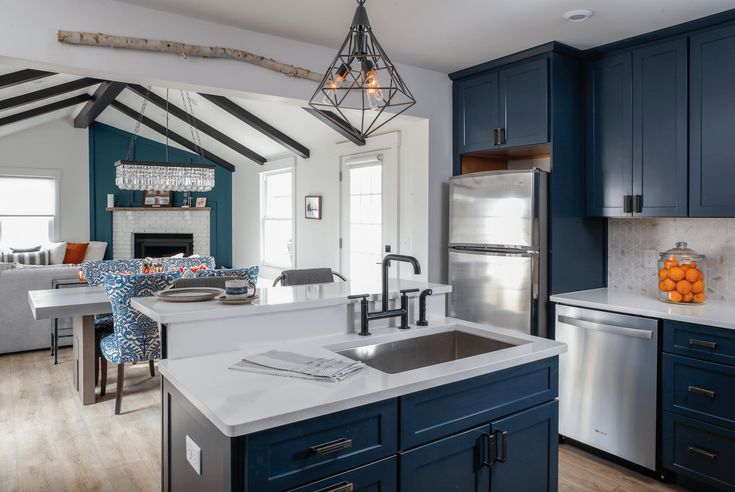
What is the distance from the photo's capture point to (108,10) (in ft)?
8.63

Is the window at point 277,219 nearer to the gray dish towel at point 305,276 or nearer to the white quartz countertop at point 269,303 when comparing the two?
the gray dish towel at point 305,276

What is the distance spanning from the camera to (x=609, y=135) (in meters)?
3.29

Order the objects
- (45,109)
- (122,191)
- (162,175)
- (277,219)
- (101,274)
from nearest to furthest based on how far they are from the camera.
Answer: (101,274), (162,175), (45,109), (277,219), (122,191)

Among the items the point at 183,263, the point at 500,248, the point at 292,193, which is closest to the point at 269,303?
the point at 500,248

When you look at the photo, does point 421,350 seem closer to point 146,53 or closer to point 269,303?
point 269,303

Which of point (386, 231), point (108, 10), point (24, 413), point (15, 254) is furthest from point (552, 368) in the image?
point (15, 254)

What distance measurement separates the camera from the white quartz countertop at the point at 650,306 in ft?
8.55

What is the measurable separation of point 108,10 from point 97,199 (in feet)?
22.8

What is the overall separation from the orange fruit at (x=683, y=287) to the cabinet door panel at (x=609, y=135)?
52cm

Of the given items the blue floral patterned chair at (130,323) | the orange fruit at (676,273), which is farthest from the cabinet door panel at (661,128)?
the blue floral patterned chair at (130,323)

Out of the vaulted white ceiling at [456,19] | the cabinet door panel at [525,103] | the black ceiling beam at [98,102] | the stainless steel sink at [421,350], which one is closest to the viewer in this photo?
the stainless steel sink at [421,350]

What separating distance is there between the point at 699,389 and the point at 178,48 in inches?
125

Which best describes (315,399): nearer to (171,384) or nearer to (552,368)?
(171,384)

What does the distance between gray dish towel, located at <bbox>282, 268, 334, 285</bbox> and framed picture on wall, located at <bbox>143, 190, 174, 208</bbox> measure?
5953 millimetres
